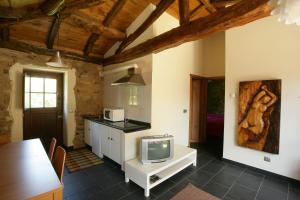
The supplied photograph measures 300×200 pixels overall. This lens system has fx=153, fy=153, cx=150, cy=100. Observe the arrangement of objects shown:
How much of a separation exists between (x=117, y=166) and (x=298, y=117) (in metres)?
3.32

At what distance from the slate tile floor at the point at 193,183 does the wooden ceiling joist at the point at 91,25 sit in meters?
2.80

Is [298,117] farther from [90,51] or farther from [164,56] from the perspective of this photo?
[90,51]

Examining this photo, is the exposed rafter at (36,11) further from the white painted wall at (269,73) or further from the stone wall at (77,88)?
the white painted wall at (269,73)

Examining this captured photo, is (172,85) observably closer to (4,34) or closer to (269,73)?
(269,73)

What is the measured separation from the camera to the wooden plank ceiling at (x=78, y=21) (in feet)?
8.05

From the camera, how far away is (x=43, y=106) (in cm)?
373

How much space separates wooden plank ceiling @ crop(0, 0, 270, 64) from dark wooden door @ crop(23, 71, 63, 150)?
26.5 inches

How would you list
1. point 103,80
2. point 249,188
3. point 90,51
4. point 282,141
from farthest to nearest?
point 103,80 → point 90,51 → point 282,141 → point 249,188

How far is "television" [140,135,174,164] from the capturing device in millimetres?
2534

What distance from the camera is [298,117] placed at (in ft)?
8.20

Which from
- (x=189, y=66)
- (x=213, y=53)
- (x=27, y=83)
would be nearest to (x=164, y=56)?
(x=189, y=66)

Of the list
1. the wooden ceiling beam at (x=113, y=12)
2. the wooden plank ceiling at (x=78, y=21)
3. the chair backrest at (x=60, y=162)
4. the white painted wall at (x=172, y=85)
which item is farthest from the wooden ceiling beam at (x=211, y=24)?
the chair backrest at (x=60, y=162)


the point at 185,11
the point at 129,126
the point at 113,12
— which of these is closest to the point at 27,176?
the point at 129,126

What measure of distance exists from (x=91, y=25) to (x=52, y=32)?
0.93 meters
